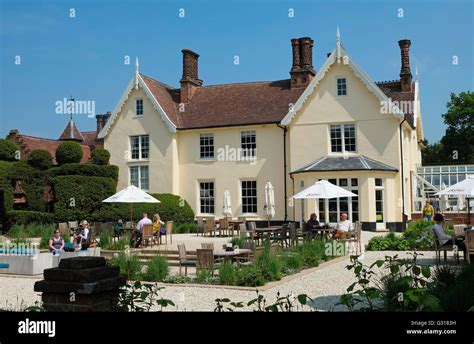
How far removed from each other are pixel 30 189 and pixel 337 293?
2212cm

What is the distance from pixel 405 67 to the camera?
2995cm

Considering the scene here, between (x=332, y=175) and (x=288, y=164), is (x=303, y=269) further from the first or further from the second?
(x=288, y=164)

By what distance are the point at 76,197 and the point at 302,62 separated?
15.1m

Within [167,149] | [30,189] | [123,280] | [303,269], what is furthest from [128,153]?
[123,280]

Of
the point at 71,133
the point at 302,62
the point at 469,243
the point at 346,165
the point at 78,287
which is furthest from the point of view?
the point at 71,133

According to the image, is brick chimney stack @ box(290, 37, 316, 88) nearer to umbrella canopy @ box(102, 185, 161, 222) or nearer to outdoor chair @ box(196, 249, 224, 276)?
umbrella canopy @ box(102, 185, 161, 222)

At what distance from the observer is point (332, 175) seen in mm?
25828

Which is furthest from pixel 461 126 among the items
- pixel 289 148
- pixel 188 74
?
pixel 188 74

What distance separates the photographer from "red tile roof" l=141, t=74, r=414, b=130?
29.7 meters

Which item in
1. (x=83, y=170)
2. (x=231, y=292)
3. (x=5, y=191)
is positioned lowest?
(x=231, y=292)

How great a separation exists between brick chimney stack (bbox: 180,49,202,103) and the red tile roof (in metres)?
0.44

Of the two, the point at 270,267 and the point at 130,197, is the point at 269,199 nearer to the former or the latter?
the point at 130,197

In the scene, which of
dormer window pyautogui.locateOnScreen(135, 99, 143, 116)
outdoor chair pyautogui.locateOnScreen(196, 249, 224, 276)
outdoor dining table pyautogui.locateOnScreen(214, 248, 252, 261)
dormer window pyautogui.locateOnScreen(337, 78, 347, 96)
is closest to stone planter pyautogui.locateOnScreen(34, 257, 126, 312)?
outdoor chair pyautogui.locateOnScreen(196, 249, 224, 276)

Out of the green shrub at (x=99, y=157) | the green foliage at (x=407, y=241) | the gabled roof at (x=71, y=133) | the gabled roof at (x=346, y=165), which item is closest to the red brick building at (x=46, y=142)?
the gabled roof at (x=71, y=133)
